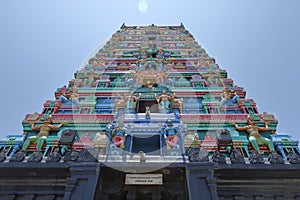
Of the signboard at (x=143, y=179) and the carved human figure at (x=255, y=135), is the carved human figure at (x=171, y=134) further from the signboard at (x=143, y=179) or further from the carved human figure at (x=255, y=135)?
the carved human figure at (x=255, y=135)

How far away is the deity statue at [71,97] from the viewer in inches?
581

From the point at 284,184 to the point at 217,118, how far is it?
17.3ft

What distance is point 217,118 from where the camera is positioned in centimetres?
1304

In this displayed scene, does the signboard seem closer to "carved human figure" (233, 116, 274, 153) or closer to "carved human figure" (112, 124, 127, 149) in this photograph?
"carved human figure" (112, 124, 127, 149)

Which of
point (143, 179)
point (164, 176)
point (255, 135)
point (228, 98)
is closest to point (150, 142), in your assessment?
point (164, 176)

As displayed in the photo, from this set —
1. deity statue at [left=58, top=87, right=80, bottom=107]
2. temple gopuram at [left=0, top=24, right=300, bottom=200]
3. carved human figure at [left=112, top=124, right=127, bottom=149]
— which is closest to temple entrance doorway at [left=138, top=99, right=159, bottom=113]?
temple gopuram at [left=0, top=24, right=300, bottom=200]

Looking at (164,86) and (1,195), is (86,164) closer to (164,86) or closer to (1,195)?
(1,195)

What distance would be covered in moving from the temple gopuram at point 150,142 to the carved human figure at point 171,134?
0.04m

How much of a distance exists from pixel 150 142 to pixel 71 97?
21.9ft

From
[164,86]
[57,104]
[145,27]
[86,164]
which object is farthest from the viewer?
[145,27]

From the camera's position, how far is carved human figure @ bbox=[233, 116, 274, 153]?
11127 millimetres

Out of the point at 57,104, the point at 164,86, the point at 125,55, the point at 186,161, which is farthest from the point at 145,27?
the point at 186,161

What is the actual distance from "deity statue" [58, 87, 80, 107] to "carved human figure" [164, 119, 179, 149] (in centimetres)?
607

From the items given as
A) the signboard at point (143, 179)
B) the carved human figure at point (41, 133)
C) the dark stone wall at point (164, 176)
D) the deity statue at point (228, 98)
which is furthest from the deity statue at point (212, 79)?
the signboard at point (143, 179)
